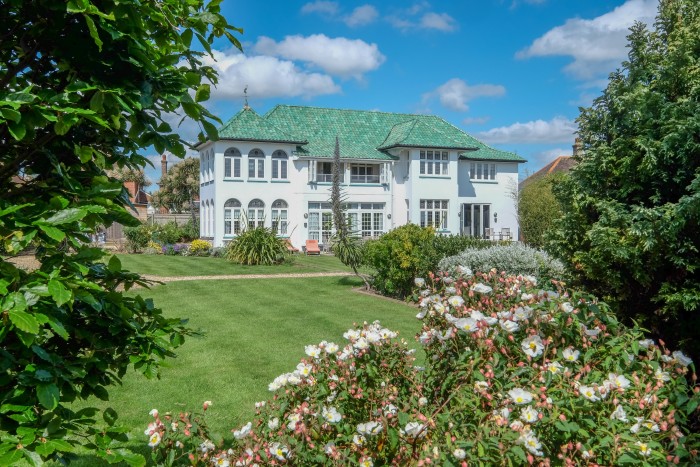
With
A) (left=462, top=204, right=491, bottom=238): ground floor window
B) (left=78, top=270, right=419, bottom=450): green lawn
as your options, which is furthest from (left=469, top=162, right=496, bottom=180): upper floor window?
(left=78, top=270, right=419, bottom=450): green lawn

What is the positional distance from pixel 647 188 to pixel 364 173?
3281 centimetres

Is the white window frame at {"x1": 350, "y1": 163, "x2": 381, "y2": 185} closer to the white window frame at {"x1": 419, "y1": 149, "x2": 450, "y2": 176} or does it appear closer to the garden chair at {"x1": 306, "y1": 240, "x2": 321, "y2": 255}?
the white window frame at {"x1": 419, "y1": 149, "x2": 450, "y2": 176}

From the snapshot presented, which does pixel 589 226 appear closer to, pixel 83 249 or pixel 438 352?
pixel 438 352

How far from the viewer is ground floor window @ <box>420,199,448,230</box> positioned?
37.0 m

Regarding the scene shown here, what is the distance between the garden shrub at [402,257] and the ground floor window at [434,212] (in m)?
20.8

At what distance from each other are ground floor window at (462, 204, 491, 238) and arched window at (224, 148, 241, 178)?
51.9 feet

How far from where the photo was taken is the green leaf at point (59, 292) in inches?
85.7

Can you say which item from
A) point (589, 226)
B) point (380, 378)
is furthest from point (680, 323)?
point (380, 378)

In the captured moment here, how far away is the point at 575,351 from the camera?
139 inches

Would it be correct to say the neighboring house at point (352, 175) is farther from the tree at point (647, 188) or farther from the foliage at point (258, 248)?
the tree at point (647, 188)

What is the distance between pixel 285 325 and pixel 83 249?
30.6 ft

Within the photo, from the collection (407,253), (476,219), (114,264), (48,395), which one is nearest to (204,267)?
(407,253)

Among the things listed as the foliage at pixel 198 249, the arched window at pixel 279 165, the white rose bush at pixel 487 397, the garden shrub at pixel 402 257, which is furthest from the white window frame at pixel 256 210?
the white rose bush at pixel 487 397

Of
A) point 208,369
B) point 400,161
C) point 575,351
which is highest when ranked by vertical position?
point 400,161
